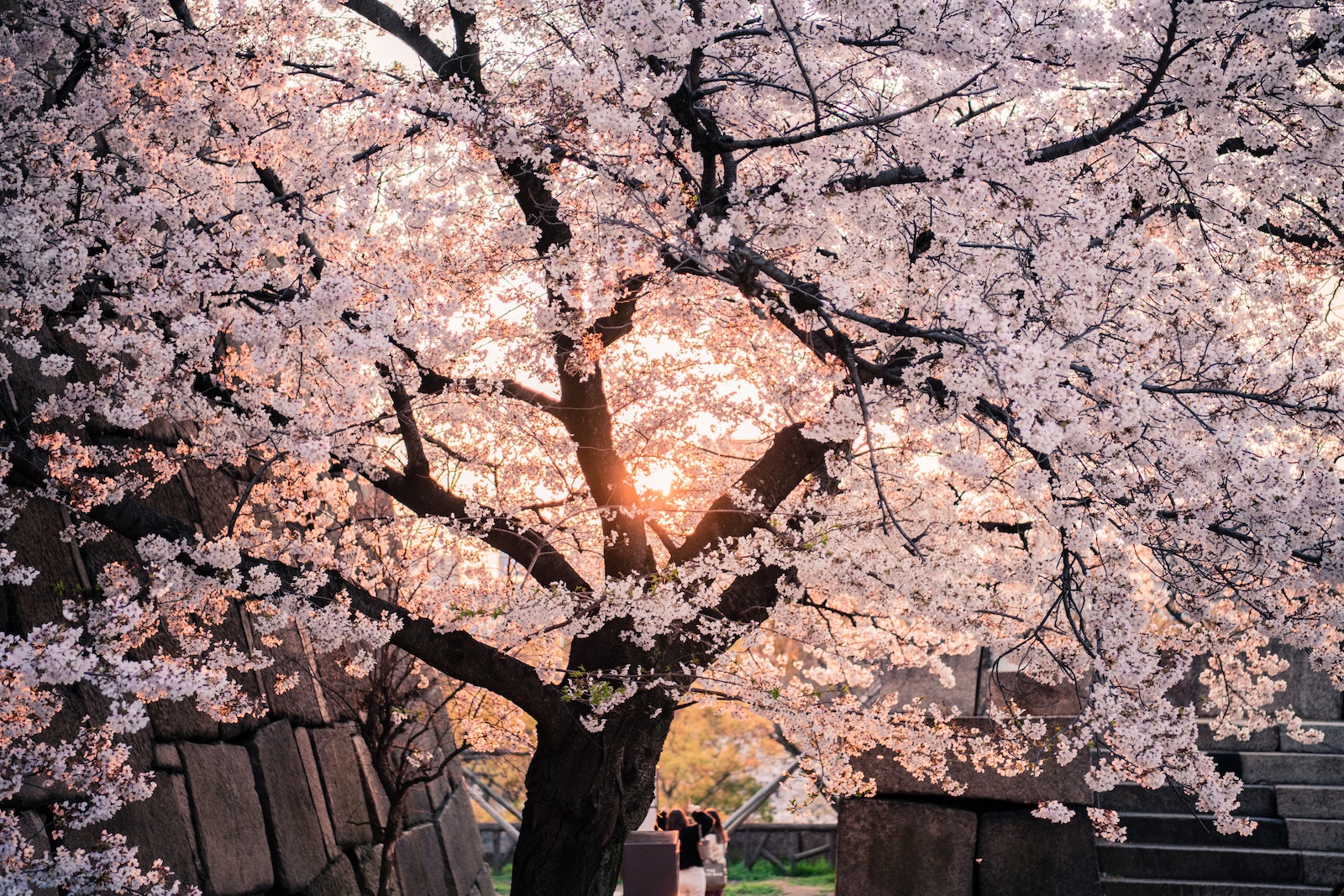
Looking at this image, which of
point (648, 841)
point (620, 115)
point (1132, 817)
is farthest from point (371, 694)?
point (1132, 817)

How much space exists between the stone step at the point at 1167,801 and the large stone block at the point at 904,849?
47.8 inches

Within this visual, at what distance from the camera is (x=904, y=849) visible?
32.6ft

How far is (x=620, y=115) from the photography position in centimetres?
440

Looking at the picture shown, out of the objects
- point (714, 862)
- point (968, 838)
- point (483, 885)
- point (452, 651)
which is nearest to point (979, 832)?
point (968, 838)

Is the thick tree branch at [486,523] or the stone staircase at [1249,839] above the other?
the thick tree branch at [486,523]

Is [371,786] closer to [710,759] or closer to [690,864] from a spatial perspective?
[690,864]

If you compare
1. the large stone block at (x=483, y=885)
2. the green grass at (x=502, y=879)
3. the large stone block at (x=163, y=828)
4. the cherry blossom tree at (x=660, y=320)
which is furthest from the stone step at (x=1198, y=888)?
the green grass at (x=502, y=879)

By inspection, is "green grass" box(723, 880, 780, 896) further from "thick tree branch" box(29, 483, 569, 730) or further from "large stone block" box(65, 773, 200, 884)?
"large stone block" box(65, 773, 200, 884)

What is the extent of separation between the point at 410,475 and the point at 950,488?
12.2ft

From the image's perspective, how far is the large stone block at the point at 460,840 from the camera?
1024 cm

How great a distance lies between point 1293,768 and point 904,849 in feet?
11.0

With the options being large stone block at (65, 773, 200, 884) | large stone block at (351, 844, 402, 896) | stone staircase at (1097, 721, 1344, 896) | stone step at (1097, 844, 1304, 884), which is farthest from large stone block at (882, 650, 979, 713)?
large stone block at (65, 773, 200, 884)

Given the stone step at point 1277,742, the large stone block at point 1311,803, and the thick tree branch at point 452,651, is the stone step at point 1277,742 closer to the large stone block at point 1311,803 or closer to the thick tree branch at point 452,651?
the large stone block at point 1311,803

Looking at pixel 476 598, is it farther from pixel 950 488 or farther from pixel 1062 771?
pixel 1062 771
